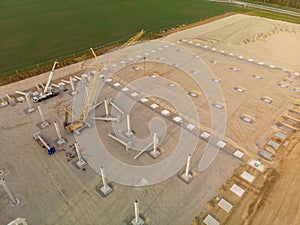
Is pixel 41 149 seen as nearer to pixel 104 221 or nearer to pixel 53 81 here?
pixel 104 221

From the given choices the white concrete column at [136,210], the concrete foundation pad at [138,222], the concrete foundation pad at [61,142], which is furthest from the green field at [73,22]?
the white concrete column at [136,210]

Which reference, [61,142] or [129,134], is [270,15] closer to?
[129,134]

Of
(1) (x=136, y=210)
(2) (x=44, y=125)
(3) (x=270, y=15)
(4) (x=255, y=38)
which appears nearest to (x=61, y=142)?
(2) (x=44, y=125)

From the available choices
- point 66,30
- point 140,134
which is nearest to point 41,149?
point 140,134

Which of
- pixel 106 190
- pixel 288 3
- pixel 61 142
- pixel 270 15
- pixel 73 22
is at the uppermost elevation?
pixel 73 22

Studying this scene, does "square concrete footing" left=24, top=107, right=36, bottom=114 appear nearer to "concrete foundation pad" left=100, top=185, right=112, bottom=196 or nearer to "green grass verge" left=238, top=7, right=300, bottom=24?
"concrete foundation pad" left=100, top=185, right=112, bottom=196

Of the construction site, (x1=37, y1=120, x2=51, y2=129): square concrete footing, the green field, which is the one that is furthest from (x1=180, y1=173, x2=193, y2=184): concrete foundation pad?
the green field

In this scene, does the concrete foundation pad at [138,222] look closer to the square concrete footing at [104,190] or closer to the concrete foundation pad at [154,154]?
the square concrete footing at [104,190]
